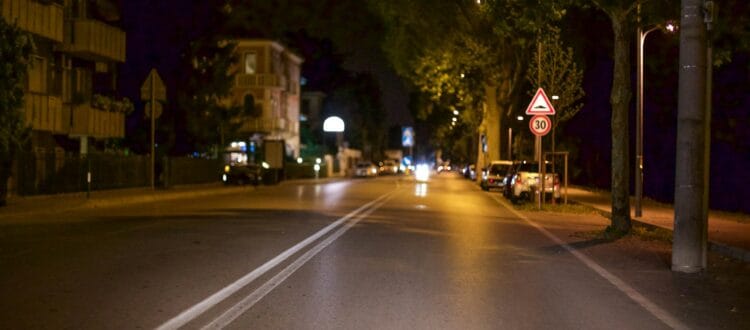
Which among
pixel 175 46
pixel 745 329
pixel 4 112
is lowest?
pixel 745 329

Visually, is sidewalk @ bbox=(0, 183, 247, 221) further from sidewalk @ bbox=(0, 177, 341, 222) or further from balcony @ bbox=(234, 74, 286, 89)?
balcony @ bbox=(234, 74, 286, 89)

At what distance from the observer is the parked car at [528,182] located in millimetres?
29422

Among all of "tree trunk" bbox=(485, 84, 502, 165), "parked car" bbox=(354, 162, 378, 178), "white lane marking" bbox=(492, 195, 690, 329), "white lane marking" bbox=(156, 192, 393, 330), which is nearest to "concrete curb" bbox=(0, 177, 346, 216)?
"white lane marking" bbox=(156, 192, 393, 330)

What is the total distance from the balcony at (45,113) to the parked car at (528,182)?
55.7 ft

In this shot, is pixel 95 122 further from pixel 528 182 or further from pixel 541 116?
pixel 541 116

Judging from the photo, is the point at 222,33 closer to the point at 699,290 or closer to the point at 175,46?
the point at 175,46

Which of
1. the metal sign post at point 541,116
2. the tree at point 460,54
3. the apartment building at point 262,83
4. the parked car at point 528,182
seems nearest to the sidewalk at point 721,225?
the parked car at point 528,182

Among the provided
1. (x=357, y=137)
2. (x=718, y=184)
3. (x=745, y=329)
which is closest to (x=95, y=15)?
(x=718, y=184)

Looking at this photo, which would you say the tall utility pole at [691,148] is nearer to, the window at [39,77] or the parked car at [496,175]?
the window at [39,77]

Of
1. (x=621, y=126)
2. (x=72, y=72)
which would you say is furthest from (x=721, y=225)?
(x=72, y=72)

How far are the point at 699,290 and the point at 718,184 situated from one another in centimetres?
1756

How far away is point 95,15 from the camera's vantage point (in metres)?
37.5

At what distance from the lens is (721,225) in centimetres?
1956

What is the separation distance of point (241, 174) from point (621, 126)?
A: 32282mm
